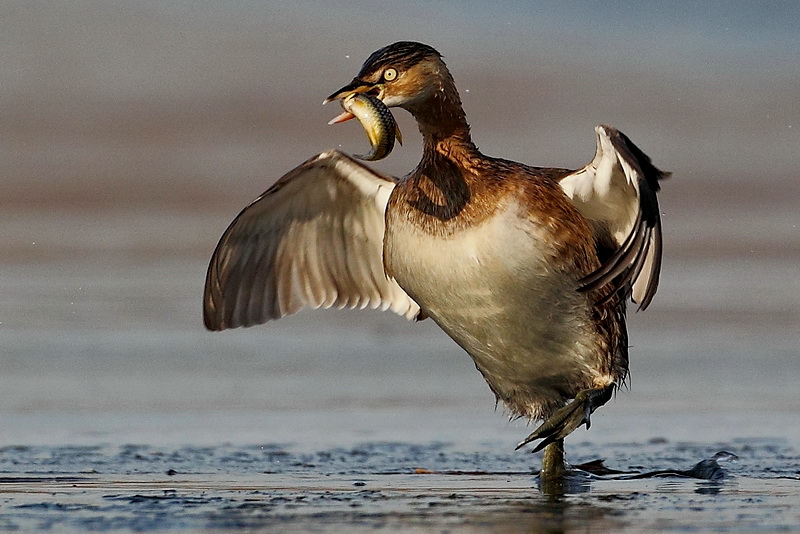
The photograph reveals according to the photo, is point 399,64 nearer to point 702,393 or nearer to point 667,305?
point 702,393

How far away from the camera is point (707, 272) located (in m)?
12.5

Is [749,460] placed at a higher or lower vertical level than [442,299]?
lower

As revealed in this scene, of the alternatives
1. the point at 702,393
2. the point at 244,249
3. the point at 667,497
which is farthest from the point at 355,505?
the point at 702,393

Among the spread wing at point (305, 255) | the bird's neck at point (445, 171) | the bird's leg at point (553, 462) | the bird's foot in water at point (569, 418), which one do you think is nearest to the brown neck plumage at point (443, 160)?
the bird's neck at point (445, 171)

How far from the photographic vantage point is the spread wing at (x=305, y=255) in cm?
805

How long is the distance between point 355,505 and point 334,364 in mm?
3474

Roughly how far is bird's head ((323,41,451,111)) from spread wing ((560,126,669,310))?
2.31ft

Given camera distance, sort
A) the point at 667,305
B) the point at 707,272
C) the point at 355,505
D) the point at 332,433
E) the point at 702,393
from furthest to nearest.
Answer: the point at 707,272, the point at 667,305, the point at 702,393, the point at 332,433, the point at 355,505

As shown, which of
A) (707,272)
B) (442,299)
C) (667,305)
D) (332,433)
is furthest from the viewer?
(707,272)

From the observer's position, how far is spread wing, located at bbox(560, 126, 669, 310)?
6492 mm

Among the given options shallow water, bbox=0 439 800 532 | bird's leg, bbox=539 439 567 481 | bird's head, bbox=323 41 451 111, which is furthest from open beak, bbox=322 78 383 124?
bird's leg, bbox=539 439 567 481

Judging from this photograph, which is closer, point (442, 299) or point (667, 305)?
point (442, 299)

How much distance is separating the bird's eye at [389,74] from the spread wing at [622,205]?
2.76ft

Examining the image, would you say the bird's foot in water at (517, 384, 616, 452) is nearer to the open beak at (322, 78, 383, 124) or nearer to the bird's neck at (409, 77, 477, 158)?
the bird's neck at (409, 77, 477, 158)
